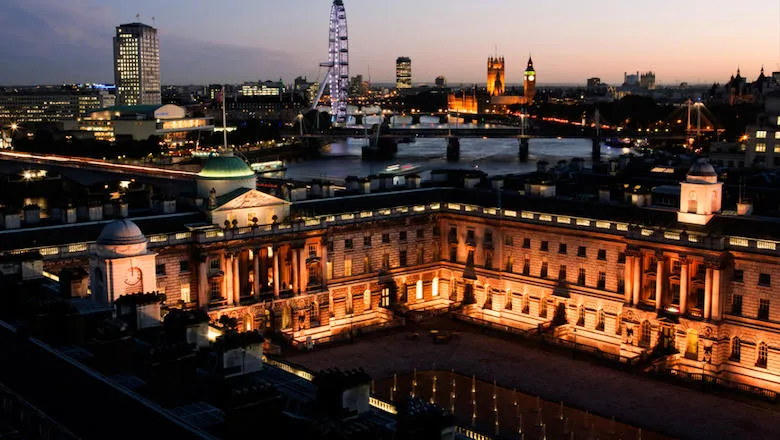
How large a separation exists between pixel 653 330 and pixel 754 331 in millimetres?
6122

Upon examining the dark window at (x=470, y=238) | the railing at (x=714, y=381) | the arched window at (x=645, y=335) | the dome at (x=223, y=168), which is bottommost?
the railing at (x=714, y=381)

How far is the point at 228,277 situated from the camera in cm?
6494

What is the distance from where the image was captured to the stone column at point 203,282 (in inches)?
2515

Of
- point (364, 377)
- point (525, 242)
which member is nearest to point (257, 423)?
point (364, 377)

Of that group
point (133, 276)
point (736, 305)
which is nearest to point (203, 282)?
point (133, 276)

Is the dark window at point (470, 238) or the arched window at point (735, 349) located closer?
the arched window at point (735, 349)

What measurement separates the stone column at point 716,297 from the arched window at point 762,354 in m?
2.69

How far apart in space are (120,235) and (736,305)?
33809mm

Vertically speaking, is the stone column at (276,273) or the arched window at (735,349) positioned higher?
the stone column at (276,273)

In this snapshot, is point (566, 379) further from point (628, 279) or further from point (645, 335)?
point (628, 279)

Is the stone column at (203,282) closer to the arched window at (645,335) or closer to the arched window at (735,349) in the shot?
the arched window at (645,335)

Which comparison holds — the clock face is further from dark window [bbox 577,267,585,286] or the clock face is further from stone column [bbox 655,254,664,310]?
stone column [bbox 655,254,664,310]

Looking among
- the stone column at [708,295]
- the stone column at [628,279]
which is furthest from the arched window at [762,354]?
the stone column at [628,279]

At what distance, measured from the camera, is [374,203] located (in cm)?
7456
